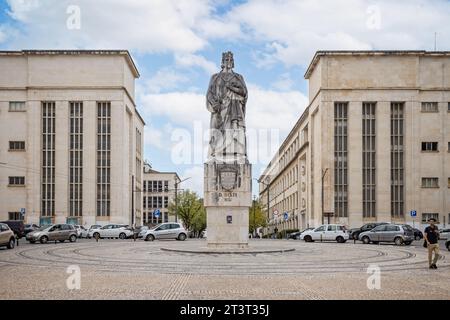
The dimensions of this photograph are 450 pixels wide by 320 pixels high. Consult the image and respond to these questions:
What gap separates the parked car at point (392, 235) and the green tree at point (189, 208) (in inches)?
2240

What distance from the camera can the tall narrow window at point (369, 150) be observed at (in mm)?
70000

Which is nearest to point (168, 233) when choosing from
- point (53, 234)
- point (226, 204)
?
point (53, 234)

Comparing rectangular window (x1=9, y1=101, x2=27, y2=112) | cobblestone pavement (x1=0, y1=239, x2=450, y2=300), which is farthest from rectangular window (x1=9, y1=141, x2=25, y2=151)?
cobblestone pavement (x1=0, y1=239, x2=450, y2=300)

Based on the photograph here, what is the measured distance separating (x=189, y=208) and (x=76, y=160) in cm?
2502

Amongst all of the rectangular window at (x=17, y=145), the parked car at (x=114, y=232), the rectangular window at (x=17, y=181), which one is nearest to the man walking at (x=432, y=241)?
the parked car at (x=114, y=232)

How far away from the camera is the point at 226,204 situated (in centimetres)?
2667

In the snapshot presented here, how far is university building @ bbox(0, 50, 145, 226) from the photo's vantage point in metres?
75.1

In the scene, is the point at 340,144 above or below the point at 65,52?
below

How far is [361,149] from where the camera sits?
231 feet

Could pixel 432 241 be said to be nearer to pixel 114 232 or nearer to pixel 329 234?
pixel 329 234

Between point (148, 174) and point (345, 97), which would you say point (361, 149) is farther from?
point (148, 174)

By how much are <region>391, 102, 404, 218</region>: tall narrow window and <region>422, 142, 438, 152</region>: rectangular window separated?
8.93 feet

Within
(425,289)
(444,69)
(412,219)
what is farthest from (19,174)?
(425,289)

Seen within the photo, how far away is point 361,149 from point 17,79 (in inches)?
1679
